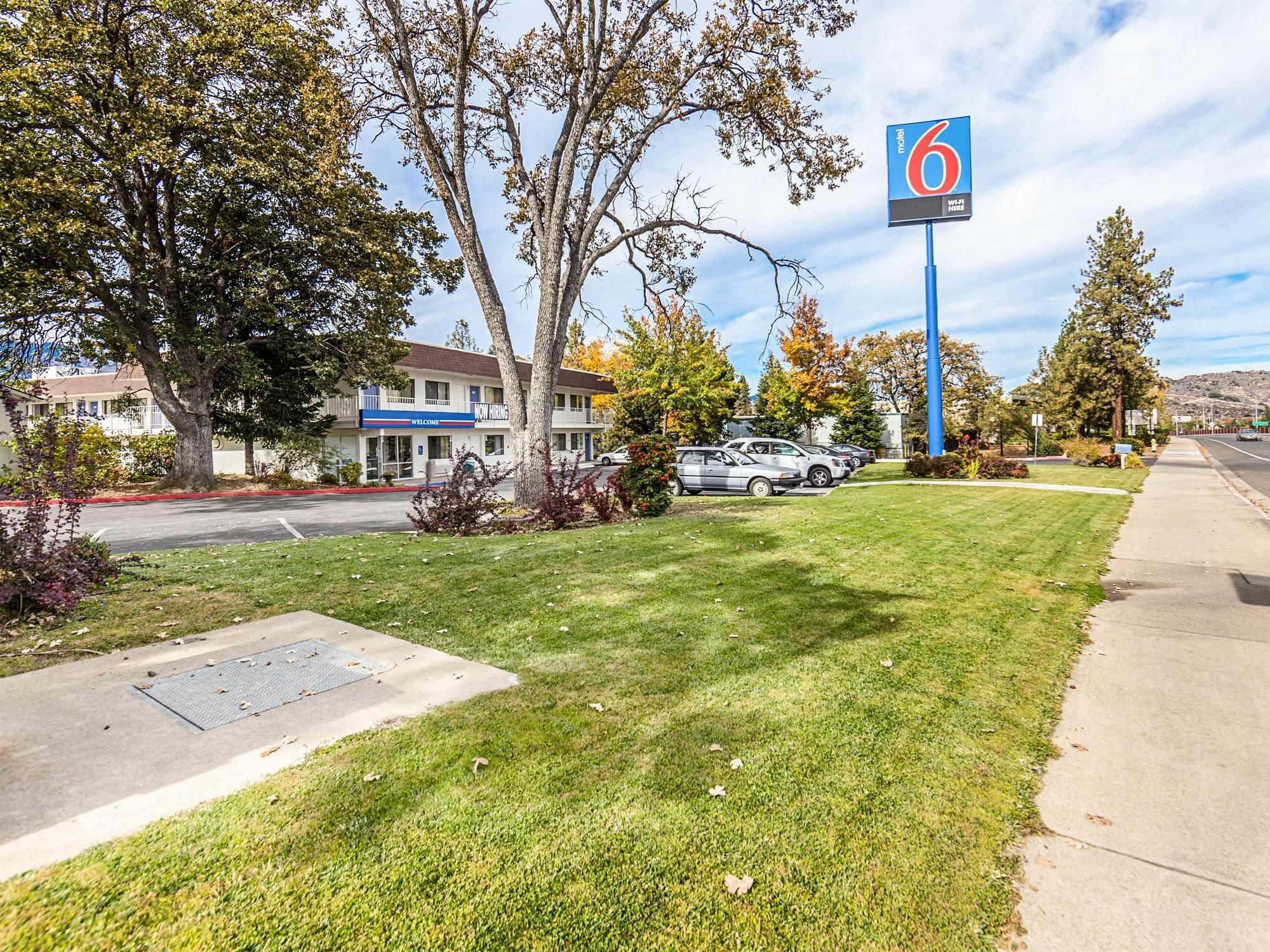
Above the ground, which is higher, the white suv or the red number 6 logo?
the red number 6 logo

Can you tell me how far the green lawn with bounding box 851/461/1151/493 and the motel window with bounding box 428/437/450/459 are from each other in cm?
2298

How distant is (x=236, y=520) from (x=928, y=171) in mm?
26953

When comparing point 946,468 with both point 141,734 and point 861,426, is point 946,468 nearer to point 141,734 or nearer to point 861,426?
point 141,734

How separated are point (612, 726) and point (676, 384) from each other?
33.1 m

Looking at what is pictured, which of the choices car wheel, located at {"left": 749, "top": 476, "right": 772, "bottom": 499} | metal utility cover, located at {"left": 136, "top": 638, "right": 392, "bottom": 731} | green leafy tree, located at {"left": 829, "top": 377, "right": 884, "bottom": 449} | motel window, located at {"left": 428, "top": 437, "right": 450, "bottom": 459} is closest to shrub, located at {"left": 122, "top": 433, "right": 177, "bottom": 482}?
motel window, located at {"left": 428, "top": 437, "right": 450, "bottom": 459}

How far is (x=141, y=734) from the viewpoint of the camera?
330 centimetres

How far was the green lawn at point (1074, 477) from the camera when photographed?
20.3 m

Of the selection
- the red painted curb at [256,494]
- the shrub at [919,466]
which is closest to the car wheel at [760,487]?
the shrub at [919,466]

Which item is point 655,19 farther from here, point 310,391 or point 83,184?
point 310,391

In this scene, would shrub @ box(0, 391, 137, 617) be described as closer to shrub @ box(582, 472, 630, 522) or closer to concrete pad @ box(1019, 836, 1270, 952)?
concrete pad @ box(1019, 836, 1270, 952)

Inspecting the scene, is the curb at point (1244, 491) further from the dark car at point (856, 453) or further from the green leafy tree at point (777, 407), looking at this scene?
the green leafy tree at point (777, 407)

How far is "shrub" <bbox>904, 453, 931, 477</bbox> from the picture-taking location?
Result: 23.2m

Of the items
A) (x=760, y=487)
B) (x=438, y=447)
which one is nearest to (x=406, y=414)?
(x=438, y=447)

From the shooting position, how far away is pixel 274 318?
2211 cm
